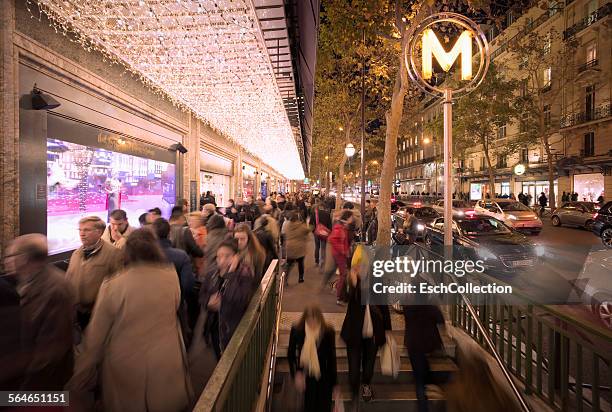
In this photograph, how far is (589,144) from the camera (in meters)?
29.8

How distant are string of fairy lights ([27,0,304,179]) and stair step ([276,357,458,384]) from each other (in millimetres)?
5711

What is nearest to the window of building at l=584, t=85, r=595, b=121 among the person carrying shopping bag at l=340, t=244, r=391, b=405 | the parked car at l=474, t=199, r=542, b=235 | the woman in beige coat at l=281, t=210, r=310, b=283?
the parked car at l=474, t=199, r=542, b=235

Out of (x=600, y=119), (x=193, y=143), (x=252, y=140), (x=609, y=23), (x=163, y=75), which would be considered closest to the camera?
(x=163, y=75)

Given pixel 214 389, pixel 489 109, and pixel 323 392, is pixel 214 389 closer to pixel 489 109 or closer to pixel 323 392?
pixel 323 392

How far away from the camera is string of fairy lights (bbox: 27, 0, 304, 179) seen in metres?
5.59

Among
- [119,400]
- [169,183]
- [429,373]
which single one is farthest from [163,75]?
[429,373]

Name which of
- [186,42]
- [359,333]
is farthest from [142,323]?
[186,42]

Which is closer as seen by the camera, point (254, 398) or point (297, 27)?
point (254, 398)

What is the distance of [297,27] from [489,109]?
2574 centimetres

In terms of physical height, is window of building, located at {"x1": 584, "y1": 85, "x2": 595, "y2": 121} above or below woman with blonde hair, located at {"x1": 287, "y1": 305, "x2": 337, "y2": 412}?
above

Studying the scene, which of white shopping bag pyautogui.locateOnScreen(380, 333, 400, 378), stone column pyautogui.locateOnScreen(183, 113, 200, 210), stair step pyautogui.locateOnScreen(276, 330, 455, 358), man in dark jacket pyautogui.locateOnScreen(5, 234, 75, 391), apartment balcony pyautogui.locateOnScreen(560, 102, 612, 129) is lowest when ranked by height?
stair step pyautogui.locateOnScreen(276, 330, 455, 358)

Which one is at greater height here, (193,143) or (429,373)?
(193,143)

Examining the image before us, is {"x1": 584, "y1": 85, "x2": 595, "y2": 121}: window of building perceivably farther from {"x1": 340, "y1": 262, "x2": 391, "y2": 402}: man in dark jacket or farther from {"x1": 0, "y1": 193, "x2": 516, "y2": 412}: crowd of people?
{"x1": 340, "y1": 262, "x2": 391, "y2": 402}: man in dark jacket

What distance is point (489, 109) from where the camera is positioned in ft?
93.7
